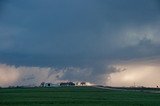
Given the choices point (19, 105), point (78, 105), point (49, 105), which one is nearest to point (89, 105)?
point (78, 105)

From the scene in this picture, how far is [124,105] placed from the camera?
63.1 m

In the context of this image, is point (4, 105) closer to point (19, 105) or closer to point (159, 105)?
point (19, 105)

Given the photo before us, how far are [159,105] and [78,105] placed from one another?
11.0 m

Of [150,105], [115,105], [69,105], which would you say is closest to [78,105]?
[69,105]

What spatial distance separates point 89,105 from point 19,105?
30.7 feet

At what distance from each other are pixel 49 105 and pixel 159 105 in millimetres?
14880

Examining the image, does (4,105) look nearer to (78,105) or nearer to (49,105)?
(49,105)

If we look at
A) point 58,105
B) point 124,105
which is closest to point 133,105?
point 124,105

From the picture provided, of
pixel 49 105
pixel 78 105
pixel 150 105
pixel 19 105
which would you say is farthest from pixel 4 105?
pixel 150 105

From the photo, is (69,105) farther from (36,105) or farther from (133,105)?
(133,105)

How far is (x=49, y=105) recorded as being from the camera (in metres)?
61.9

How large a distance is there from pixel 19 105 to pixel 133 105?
1540 centimetres

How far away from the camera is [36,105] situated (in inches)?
2430

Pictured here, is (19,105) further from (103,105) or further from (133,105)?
(133,105)
